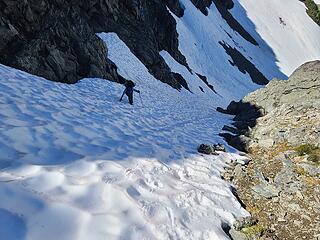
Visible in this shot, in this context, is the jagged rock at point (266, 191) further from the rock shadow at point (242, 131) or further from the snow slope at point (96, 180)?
the rock shadow at point (242, 131)

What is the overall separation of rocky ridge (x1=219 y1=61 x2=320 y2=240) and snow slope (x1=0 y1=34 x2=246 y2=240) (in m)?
0.56

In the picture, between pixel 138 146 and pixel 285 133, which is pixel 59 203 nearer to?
pixel 138 146

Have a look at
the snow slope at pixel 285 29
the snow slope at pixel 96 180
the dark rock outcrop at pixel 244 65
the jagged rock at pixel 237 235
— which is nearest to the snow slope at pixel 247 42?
the snow slope at pixel 285 29

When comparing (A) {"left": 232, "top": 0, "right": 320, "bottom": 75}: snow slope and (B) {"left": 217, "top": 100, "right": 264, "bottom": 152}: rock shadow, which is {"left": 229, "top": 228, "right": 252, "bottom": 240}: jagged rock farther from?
(A) {"left": 232, "top": 0, "right": 320, "bottom": 75}: snow slope

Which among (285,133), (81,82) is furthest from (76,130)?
(81,82)

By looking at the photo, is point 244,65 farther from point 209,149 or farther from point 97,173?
point 97,173

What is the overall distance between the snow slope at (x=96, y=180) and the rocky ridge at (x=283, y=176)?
0.56 metres

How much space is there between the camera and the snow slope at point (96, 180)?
5.21m

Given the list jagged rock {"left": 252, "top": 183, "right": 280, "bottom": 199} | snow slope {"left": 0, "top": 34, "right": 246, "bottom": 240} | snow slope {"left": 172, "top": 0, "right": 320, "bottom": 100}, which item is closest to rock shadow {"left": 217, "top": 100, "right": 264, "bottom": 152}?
snow slope {"left": 0, "top": 34, "right": 246, "bottom": 240}

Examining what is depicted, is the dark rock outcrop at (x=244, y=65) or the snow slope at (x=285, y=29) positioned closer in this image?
the dark rock outcrop at (x=244, y=65)

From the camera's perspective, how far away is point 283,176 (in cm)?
912

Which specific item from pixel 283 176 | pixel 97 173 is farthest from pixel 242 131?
pixel 97 173

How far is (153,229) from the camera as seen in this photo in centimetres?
571

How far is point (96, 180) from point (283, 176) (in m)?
5.19
